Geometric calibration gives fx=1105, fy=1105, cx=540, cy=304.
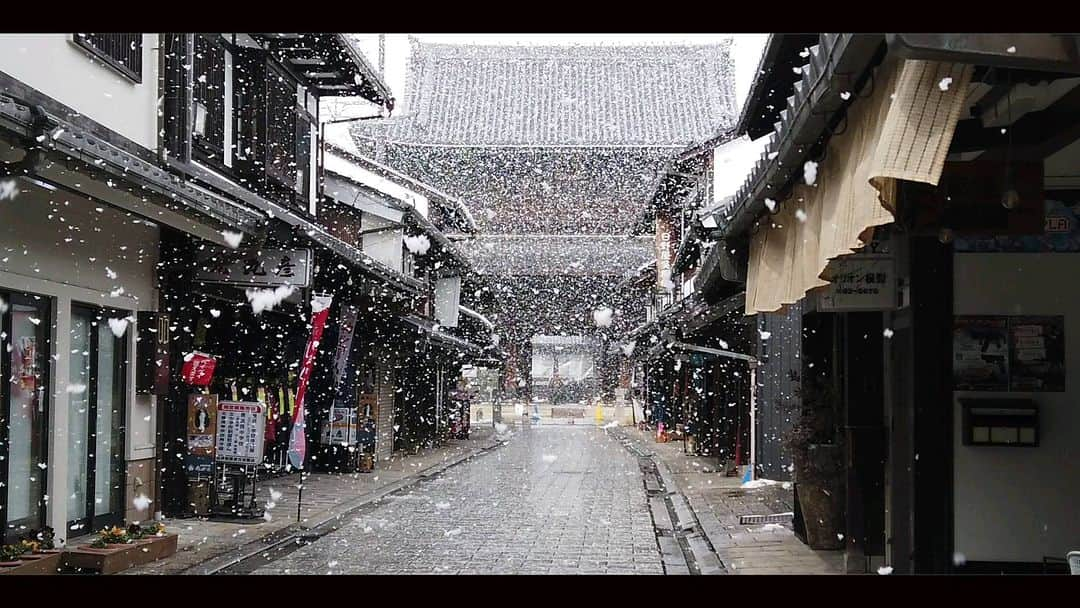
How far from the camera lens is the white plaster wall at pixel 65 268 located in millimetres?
8523

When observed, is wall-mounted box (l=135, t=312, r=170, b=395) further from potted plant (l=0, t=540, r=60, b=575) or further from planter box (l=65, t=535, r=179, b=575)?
potted plant (l=0, t=540, r=60, b=575)

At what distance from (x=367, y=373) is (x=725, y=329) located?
6.47 meters

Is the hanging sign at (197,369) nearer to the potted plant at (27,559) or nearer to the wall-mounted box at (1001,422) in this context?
the potted plant at (27,559)

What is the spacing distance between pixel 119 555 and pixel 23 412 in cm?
153

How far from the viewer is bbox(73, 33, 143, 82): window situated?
9.06 metres

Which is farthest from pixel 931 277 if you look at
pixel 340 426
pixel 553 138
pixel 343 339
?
pixel 553 138

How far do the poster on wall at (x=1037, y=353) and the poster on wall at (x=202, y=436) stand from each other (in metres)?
7.70

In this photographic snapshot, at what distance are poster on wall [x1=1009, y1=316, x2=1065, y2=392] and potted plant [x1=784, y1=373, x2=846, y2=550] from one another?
2.50 metres

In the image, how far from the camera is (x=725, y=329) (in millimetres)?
19891

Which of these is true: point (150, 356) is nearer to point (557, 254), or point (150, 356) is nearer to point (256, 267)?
point (256, 267)

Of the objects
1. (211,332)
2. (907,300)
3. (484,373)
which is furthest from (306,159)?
(484,373)

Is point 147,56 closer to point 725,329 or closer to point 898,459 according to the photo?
point 898,459

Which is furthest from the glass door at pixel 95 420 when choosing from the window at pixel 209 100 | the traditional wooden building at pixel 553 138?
the traditional wooden building at pixel 553 138

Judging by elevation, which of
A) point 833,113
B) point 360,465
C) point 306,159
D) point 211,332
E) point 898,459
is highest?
point 306,159
